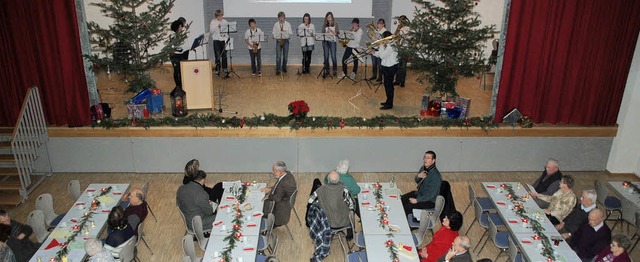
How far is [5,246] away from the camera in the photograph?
6.57 metres

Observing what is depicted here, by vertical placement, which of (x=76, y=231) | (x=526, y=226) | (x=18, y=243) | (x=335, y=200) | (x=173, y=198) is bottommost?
(x=173, y=198)

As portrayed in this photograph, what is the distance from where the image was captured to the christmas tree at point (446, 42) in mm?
10625

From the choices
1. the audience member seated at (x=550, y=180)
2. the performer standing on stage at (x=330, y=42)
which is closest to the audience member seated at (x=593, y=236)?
the audience member seated at (x=550, y=180)

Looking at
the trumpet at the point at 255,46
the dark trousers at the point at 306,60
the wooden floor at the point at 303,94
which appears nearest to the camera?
the wooden floor at the point at 303,94

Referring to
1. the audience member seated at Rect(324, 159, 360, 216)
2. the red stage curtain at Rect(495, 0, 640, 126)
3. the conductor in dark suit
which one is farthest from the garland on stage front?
the conductor in dark suit

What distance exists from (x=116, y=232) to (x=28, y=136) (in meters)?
4.25

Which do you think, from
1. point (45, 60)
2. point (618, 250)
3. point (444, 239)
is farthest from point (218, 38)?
point (618, 250)

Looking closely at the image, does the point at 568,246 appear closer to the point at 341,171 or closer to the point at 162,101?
the point at 341,171

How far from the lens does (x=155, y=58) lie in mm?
10898

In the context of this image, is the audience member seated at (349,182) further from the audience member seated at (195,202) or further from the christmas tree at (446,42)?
the christmas tree at (446,42)

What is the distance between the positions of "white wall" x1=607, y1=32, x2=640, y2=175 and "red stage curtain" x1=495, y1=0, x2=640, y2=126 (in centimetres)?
13

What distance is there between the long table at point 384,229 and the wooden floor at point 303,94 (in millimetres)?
3585

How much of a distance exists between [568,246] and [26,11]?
1024 cm

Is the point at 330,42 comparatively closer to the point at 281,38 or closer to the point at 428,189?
the point at 281,38
